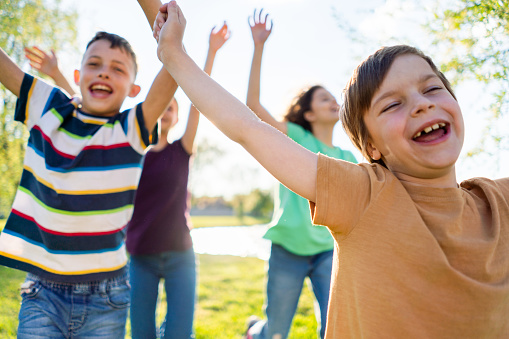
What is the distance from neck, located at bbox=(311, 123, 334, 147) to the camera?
3.75 metres

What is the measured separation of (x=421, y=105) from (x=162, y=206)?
2304 millimetres

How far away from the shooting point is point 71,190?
206cm

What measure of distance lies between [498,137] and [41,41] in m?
8.76

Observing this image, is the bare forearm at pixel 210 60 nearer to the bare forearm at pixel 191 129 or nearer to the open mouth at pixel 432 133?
the bare forearm at pixel 191 129

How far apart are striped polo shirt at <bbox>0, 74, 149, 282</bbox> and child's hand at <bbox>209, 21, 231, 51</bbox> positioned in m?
0.59

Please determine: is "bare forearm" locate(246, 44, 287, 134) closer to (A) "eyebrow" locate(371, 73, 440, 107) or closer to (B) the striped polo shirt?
(B) the striped polo shirt

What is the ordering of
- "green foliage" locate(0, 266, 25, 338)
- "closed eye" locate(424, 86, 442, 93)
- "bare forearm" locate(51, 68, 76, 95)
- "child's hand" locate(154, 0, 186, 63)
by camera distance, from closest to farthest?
"child's hand" locate(154, 0, 186, 63) < "closed eye" locate(424, 86, 442, 93) < "bare forearm" locate(51, 68, 76, 95) < "green foliage" locate(0, 266, 25, 338)

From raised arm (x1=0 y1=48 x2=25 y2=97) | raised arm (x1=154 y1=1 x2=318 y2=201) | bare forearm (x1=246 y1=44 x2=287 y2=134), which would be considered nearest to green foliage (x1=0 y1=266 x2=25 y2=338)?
raised arm (x1=0 y1=48 x2=25 y2=97)

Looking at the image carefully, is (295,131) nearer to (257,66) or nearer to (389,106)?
(257,66)

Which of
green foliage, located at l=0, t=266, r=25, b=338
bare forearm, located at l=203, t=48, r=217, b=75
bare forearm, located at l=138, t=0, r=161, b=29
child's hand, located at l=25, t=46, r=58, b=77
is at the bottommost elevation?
green foliage, located at l=0, t=266, r=25, b=338

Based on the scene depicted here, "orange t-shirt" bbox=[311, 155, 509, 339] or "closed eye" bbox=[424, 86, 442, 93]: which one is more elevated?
"closed eye" bbox=[424, 86, 442, 93]

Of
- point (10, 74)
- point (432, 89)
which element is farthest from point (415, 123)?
point (10, 74)

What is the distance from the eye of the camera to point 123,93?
2412mm

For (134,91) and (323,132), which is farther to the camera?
(323,132)
